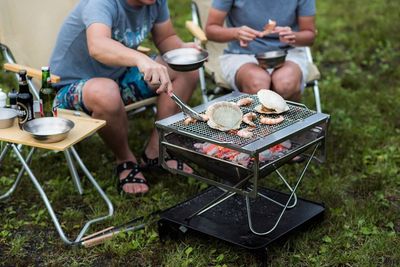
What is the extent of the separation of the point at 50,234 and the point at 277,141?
1470 millimetres

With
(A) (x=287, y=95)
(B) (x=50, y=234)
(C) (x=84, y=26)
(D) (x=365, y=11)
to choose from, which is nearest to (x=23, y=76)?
(C) (x=84, y=26)

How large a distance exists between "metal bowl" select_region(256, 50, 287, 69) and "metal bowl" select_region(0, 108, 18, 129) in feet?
4.99

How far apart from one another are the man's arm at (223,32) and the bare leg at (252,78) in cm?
16

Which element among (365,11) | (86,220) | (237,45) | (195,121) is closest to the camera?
(195,121)

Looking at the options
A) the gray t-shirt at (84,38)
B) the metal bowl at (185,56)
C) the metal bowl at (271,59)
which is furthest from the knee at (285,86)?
the gray t-shirt at (84,38)

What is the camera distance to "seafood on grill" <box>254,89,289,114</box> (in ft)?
11.2

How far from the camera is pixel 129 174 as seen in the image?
428 cm

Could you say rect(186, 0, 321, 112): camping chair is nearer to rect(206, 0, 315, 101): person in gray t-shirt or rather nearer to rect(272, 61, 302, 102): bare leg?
rect(206, 0, 315, 101): person in gray t-shirt

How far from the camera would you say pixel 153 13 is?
172 inches

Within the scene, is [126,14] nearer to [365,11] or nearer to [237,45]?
[237,45]

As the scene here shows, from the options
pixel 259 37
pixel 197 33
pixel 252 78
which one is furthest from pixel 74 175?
pixel 259 37

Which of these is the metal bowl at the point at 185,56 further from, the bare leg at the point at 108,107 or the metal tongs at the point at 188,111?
the metal tongs at the point at 188,111

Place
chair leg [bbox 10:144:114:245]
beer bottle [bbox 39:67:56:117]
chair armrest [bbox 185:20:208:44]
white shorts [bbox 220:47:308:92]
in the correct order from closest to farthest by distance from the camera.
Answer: chair leg [bbox 10:144:114:245]
beer bottle [bbox 39:67:56:117]
white shorts [bbox 220:47:308:92]
chair armrest [bbox 185:20:208:44]

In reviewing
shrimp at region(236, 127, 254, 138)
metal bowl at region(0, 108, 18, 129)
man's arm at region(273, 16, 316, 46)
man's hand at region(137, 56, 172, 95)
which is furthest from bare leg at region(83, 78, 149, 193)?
man's arm at region(273, 16, 316, 46)
